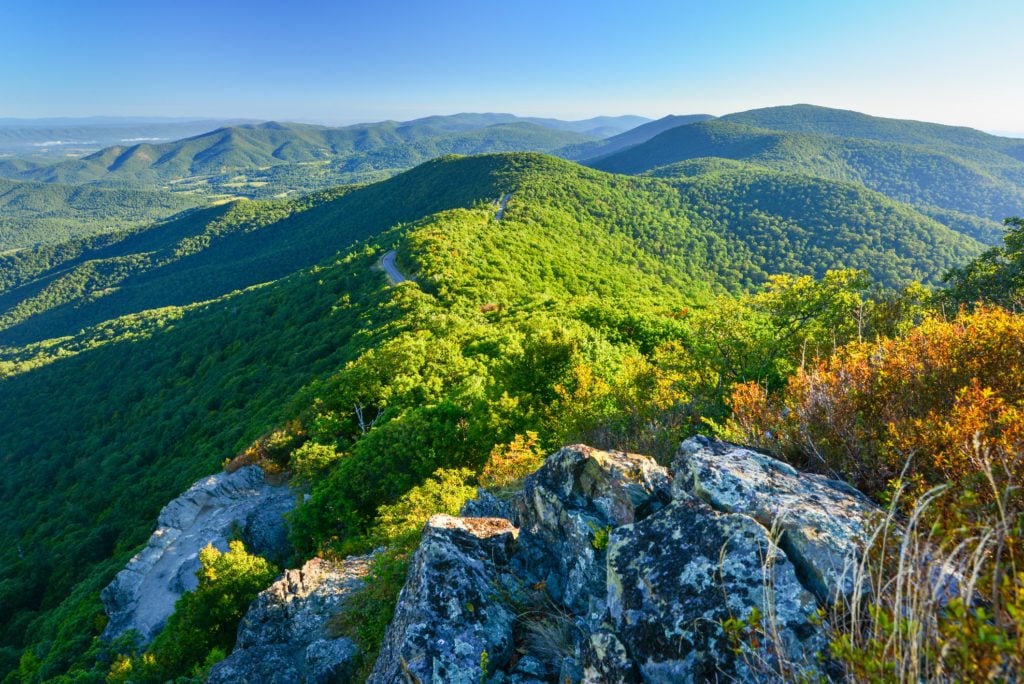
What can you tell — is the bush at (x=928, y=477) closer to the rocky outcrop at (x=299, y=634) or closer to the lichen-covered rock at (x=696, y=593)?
the lichen-covered rock at (x=696, y=593)

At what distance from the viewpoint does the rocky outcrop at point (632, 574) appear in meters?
5.78

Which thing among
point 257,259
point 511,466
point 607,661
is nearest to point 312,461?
point 511,466

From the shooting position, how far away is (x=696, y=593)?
6.21 meters

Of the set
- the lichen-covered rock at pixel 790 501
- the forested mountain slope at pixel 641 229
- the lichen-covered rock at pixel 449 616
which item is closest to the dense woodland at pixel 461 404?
the lichen-covered rock at pixel 790 501

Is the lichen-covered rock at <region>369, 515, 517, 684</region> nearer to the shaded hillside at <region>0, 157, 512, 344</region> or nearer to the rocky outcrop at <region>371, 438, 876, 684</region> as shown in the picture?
the rocky outcrop at <region>371, 438, 876, 684</region>

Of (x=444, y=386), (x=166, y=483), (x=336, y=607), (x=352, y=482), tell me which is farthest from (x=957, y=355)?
(x=166, y=483)

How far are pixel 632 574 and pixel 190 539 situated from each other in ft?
104

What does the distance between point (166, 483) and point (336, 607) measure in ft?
134

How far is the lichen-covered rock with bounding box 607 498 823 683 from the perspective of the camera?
222 inches

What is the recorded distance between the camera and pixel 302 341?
197 feet

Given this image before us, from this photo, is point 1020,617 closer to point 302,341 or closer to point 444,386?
point 444,386

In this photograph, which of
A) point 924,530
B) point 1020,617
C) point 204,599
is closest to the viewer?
point 1020,617

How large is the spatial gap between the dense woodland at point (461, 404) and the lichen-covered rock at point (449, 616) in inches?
135

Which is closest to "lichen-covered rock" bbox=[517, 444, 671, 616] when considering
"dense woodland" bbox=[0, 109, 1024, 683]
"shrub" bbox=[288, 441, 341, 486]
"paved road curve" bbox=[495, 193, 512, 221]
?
"dense woodland" bbox=[0, 109, 1024, 683]
